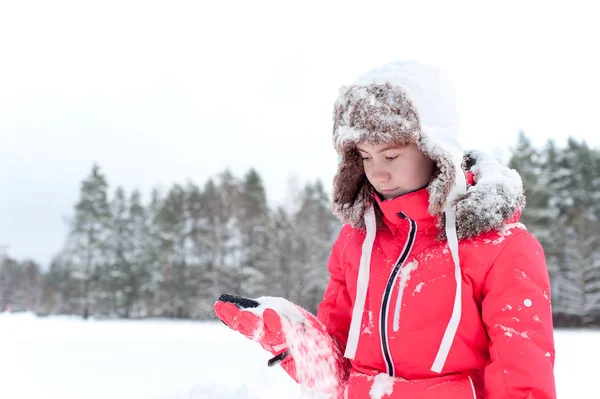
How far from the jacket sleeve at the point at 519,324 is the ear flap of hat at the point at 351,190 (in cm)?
63

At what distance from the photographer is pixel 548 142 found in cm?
2792

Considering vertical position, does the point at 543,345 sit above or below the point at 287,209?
below

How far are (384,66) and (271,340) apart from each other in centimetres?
121

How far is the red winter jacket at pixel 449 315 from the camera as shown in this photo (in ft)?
4.96

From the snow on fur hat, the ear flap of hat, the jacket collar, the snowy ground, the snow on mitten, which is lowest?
the snowy ground

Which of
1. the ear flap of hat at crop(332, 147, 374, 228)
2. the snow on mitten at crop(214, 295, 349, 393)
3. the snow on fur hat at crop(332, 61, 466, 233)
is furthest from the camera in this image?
the ear flap of hat at crop(332, 147, 374, 228)

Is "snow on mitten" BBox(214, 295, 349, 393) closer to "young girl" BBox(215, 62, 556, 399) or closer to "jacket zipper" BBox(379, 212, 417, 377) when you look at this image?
"young girl" BBox(215, 62, 556, 399)

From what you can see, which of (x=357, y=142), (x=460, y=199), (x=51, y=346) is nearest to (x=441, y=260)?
(x=460, y=199)

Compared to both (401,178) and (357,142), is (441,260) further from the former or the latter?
(357,142)

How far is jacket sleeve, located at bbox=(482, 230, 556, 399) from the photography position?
1.46 meters

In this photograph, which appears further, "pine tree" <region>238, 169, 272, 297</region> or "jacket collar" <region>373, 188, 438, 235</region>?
"pine tree" <region>238, 169, 272, 297</region>

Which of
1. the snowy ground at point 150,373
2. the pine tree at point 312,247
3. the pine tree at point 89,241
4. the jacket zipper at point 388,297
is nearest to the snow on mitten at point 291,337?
the jacket zipper at point 388,297

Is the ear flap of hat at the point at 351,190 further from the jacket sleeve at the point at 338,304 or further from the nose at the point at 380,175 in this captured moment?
the nose at the point at 380,175

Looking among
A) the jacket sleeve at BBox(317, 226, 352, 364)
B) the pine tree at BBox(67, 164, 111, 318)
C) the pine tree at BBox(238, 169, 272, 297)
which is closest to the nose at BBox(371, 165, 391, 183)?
the jacket sleeve at BBox(317, 226, 352, 364)
